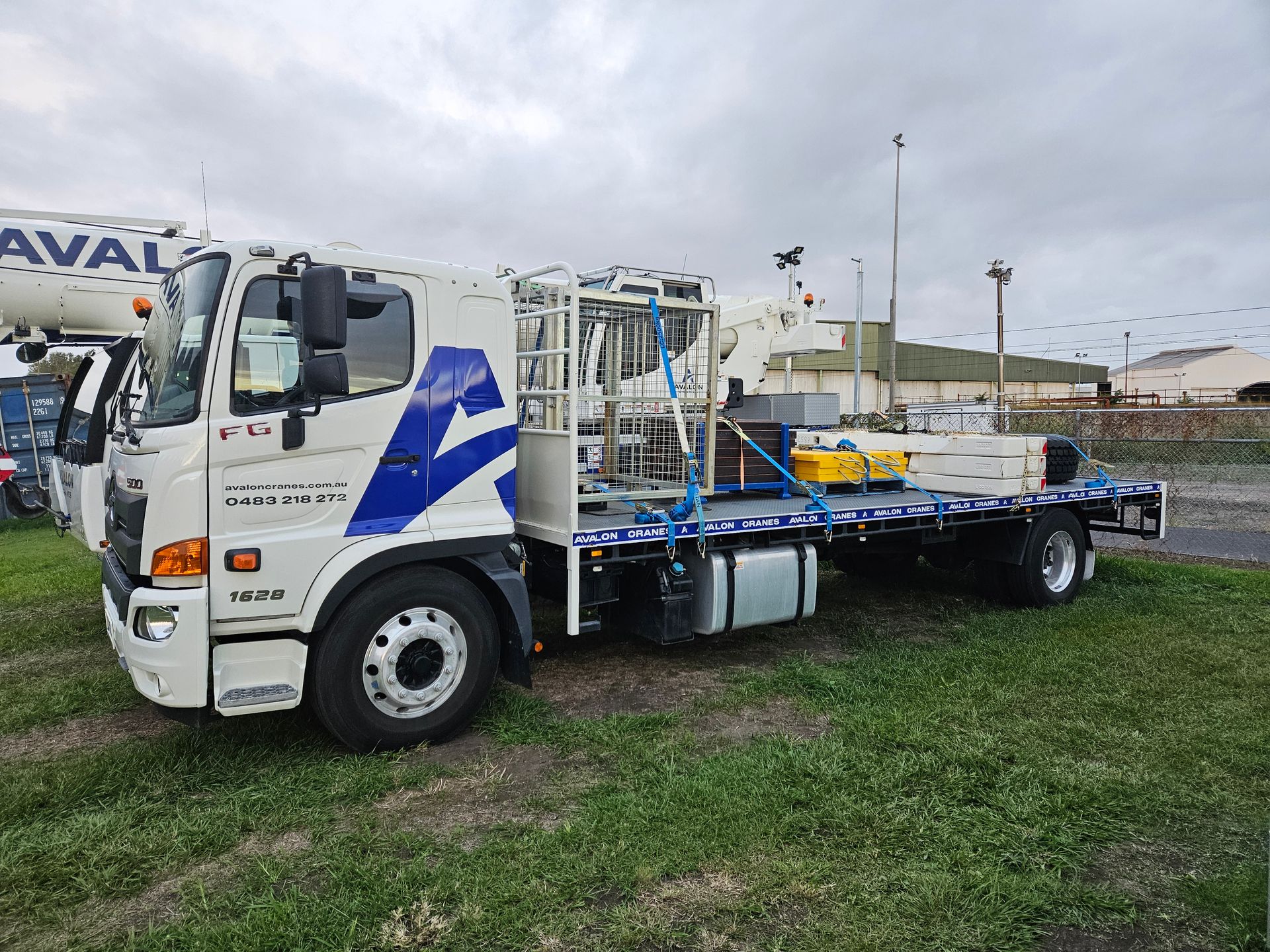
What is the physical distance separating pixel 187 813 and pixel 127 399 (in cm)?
234

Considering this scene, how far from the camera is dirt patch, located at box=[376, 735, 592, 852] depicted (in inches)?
151

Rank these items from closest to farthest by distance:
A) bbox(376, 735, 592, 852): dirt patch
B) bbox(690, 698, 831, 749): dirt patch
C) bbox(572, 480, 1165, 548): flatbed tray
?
bbox(376, 735, 592, 852): dirt patch, bbox(690, 698, 831, 749): dirt patch, bbox(572, 480, 1165, 548): flatbed tray

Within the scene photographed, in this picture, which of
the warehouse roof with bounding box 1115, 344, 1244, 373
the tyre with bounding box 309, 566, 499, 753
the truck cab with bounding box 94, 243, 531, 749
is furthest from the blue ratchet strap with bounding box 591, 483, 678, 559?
the warehouse roof with bounding box 1115, 344, 1244, 373

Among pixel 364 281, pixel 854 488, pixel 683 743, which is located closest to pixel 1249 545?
pixel 854 488

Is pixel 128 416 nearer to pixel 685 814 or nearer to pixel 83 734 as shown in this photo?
pixel 83 734

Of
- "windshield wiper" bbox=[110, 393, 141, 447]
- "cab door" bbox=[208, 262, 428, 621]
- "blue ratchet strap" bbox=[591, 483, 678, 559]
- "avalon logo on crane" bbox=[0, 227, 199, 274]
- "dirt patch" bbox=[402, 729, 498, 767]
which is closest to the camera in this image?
"cab door" bbox=[208, 262, 428, 621]

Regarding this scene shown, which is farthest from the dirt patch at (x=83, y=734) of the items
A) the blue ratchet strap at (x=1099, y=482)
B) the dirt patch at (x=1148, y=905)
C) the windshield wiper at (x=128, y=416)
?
the blue ratchet strap at (x=1099, y=482)

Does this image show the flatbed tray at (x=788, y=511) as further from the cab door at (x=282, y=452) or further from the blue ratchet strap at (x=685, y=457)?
the cab door at (x=282, y=452)

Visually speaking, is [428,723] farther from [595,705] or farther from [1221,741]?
[1221,741]

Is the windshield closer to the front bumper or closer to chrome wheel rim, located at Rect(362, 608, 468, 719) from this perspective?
the front bumper

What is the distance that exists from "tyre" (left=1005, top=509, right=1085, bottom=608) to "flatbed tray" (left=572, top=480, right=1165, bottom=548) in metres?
0.25

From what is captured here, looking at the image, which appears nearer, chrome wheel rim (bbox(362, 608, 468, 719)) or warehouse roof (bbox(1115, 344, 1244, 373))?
chrome wheel rim (bbox(362, 608, 468, 719))

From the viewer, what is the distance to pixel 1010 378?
57.7 metres

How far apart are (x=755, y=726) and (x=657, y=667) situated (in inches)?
51.7
